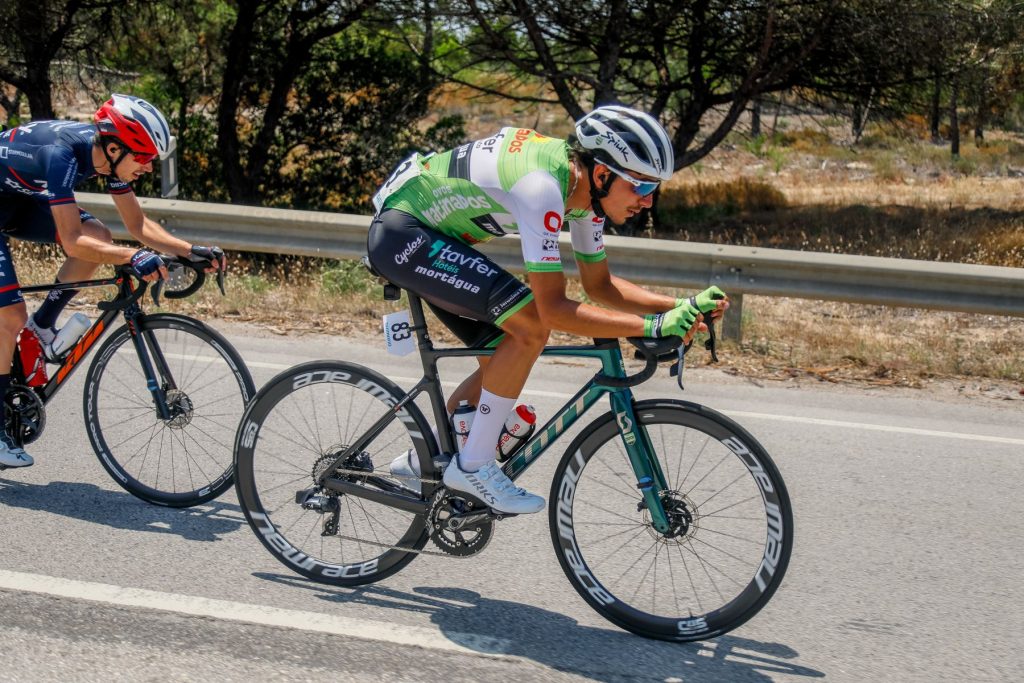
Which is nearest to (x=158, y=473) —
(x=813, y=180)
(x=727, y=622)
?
(x=727, y=622)

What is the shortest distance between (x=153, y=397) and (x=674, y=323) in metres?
2.60

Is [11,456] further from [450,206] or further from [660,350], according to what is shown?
[660,350]

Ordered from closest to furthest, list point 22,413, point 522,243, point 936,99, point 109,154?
point 522,243 → point 109,154 → point 22,413 → point 936,99

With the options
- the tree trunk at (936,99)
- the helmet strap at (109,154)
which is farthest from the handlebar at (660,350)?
the tree trunk at (936,99)

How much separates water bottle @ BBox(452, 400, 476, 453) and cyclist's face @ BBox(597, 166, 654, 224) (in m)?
0.89

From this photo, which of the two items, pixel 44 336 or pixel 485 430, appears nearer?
pixel 485 430

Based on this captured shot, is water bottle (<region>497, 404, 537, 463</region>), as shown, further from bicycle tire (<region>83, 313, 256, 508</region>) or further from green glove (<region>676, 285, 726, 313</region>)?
bicycle tire (<region>83, 313, 256, 508</region>)

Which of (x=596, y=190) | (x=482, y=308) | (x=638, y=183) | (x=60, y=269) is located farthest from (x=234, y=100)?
(x=638, y=183)

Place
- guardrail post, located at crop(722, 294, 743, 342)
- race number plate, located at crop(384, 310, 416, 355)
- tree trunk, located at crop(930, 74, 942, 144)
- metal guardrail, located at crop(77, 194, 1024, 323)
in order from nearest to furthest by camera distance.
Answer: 1. race number plate, located at crop(384, 310, 416, 355)
2. metal guardrail, located at crop(77, 194, 1024, 323)
3. guardrail post, located at crop(722, 294, 743, 342)
4. tree trunk, located at crop(930, 74, 942, 144)

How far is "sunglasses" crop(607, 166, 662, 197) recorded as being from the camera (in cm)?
392

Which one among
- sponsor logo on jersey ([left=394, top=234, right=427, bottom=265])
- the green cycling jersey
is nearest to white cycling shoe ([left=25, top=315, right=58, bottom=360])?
the green cycling jersey

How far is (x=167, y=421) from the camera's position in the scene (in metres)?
5.23

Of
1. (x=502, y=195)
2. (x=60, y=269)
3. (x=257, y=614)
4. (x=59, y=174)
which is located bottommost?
(x=257, y=614)

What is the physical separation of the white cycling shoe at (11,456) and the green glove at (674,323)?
3092mm
